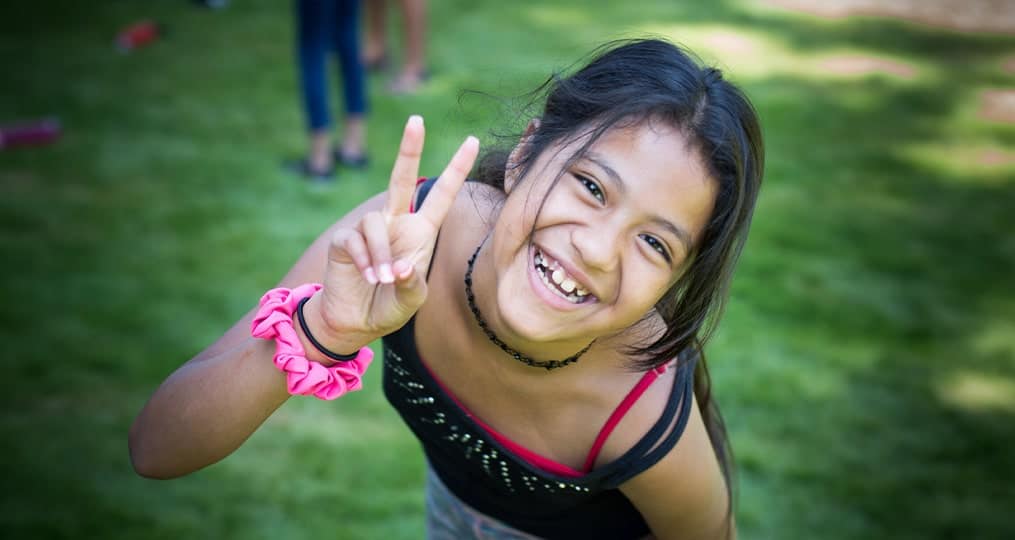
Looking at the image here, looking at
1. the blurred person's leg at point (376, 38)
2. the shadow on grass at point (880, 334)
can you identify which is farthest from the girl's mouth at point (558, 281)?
the blurred person's leg at point (376, 38)

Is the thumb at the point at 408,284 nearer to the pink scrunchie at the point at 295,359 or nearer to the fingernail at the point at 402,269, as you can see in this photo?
the fingernail at the point at 402,269

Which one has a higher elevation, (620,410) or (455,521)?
(620,410)

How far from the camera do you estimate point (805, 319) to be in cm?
367

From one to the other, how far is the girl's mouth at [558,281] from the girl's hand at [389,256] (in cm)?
18

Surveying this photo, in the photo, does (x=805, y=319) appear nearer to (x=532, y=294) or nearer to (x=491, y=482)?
(x=491, y=482)

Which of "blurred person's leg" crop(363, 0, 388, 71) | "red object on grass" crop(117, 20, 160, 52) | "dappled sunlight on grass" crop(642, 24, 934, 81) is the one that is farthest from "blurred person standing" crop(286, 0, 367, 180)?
"dappled sunlight on grass" crop(642, 24, 934, 81)

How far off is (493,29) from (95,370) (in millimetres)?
4058

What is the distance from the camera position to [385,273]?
3.97 feet

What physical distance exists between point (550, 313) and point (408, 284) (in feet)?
0.74

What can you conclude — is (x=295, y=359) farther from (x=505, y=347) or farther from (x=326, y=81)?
(x=326, y=81)

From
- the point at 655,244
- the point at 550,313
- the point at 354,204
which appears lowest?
the point at 354,204

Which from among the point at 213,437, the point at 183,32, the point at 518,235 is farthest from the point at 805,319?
the point at 183,32

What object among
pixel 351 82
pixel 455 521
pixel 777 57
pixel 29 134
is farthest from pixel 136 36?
pixel 455 521

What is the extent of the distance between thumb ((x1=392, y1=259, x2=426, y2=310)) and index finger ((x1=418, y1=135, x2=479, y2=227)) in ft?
0.26
